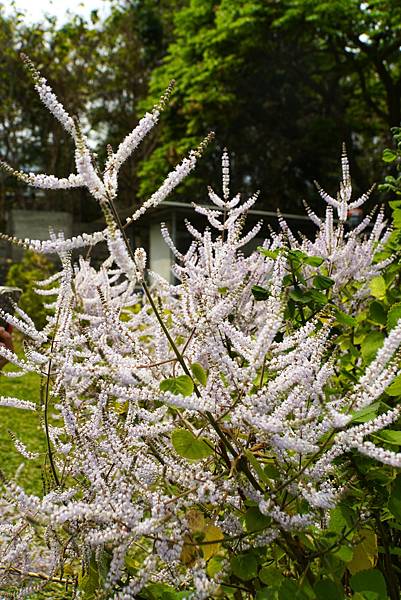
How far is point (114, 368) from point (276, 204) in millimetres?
31577

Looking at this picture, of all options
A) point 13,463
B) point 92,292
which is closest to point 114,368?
point 92,292

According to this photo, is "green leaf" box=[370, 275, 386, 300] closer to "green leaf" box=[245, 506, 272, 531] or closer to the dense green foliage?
"green leaf" box=[245, 506, 272, 531]

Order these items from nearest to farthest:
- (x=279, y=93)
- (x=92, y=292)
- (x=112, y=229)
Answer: (x=112, y=229)
(x=92, y=292)
(x=279, y=93)

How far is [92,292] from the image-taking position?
19.3ft

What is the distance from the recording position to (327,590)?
1.50 metres

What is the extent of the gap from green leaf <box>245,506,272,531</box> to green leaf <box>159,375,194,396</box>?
35 centimetres

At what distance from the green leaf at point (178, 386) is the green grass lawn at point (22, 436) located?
3325mm

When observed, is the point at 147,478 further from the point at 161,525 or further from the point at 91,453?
the point at 161,525

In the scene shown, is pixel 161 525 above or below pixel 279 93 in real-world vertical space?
below

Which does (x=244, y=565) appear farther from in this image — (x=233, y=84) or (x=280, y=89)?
(x=280, y=89)

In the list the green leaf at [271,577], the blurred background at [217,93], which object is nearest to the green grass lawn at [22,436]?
the green leaf at [271,577]

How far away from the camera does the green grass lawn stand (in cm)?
670

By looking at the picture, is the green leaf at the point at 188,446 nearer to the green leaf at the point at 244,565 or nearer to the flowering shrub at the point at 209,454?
the flowering shrub at the point at 209,454

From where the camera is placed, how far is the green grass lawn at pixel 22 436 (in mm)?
6699
